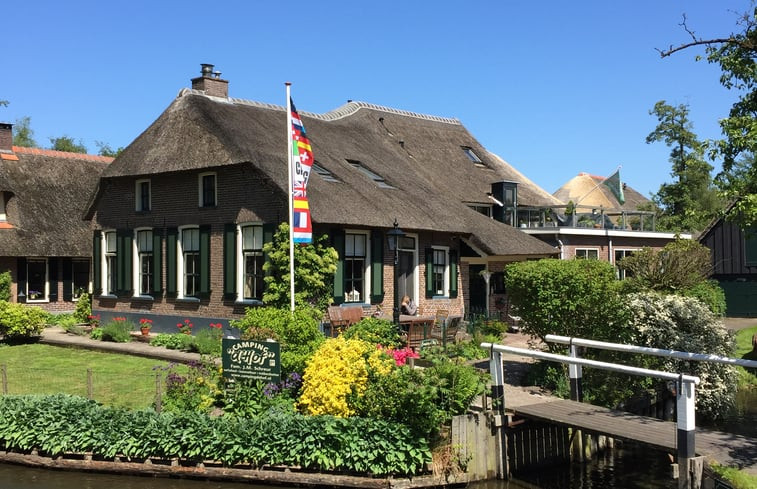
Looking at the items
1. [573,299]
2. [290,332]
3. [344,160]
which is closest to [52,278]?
[344,160]

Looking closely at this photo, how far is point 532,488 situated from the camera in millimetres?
11336

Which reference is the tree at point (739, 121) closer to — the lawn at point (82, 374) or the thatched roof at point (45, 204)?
the lawn at point (82, 374)

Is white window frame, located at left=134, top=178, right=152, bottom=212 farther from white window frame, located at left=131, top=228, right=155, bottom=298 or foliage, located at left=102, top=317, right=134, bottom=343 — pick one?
foliage, located at left=102, top=317, right=134, bottom=343

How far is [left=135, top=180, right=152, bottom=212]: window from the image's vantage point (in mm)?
22641

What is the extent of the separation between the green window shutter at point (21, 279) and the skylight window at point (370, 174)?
13.0 m

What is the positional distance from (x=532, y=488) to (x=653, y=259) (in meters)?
8.67

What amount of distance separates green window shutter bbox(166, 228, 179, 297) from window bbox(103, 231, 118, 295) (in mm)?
2907

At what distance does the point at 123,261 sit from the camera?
75.9 ft

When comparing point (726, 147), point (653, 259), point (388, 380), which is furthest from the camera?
point (653, 259)

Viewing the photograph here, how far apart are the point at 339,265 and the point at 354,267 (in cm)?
101

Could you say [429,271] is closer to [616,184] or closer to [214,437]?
[214,437]

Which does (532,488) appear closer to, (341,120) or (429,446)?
(429,446)

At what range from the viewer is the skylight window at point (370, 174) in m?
23.0

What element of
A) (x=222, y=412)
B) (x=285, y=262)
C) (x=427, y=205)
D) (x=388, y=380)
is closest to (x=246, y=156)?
(x=285, y=262)
